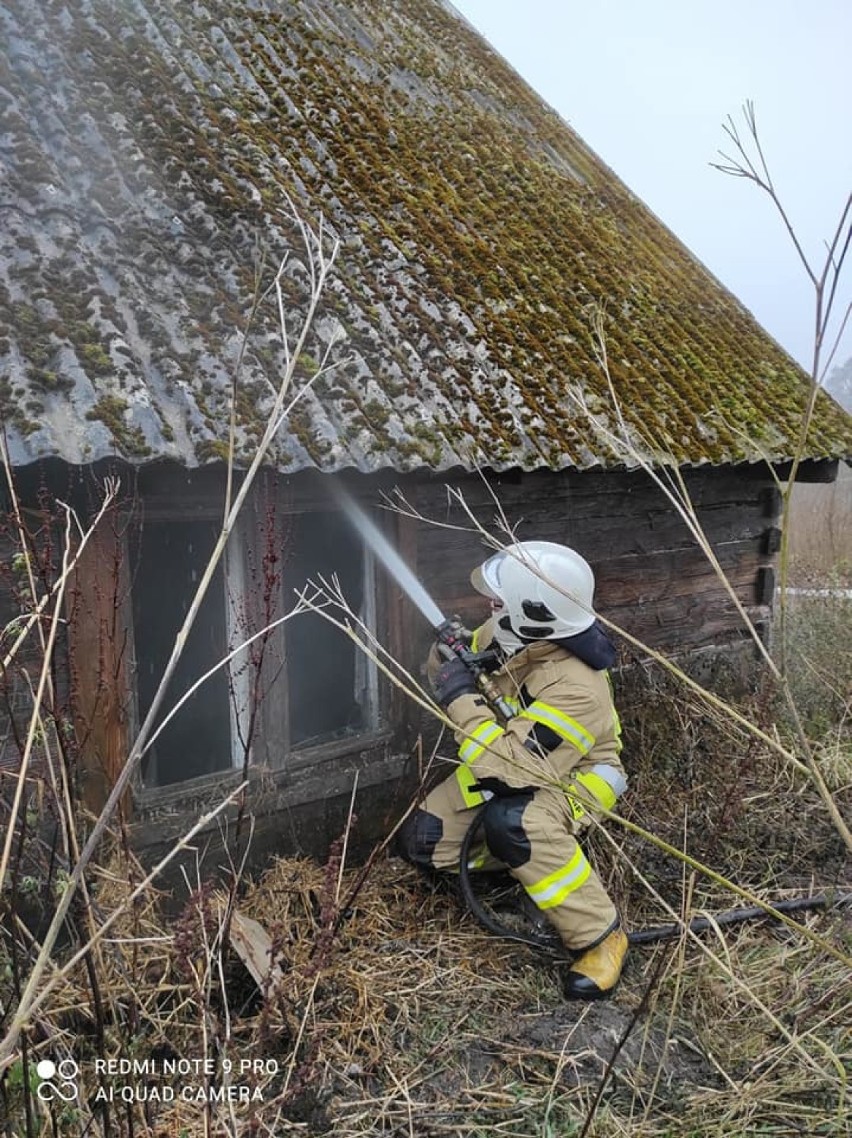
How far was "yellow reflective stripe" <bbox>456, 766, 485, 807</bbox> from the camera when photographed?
4.15 m

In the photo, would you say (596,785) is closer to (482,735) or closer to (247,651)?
(482,735)

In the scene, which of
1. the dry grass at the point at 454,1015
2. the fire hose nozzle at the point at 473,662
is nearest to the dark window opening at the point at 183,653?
the dry grass at the point at 454,1015

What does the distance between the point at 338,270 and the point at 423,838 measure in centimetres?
303

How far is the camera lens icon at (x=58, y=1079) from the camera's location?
84.3 inches

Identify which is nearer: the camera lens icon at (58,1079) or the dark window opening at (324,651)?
the camera lens icon at (58,1079)

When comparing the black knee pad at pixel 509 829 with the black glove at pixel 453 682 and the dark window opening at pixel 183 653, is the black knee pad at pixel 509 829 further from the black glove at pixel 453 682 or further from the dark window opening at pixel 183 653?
the dark window opening at pixel 183 653

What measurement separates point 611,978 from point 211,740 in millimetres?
2930

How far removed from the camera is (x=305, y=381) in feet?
12.8

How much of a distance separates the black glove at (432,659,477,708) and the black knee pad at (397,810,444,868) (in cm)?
72

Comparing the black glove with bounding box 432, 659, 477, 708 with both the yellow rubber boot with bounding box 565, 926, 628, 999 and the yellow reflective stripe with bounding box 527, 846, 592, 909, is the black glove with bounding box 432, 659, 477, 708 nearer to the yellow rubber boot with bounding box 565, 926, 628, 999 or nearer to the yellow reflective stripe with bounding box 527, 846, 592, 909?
the yellow reflective stripe with bounding box 527, 846, 592, 909

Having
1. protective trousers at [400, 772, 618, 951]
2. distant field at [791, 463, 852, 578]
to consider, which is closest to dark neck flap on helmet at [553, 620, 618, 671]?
protective trousers at [400, 772, 618, 951]

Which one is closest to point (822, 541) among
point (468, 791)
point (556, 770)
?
point (468, 791)

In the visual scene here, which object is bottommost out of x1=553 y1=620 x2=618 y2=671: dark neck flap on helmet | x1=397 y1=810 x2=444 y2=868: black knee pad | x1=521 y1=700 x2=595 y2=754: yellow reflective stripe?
x1=397 y1=810 x2=444 y2=868: black knee pad

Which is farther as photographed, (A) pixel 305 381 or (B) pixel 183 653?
(B) pixel 183 653
